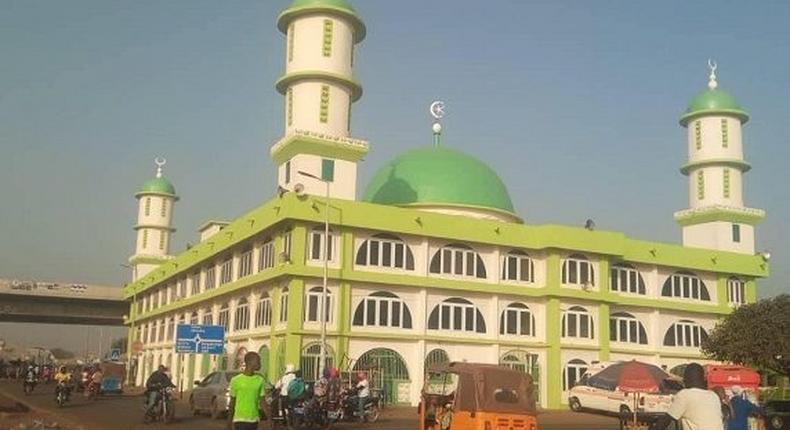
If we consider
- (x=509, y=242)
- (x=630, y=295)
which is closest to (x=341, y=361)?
(x=509, y=242)

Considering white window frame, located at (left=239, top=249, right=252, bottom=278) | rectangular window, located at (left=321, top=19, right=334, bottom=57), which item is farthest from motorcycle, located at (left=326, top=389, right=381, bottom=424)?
rectangular window, located at (left=321, top=19, right=334, bottom=57)

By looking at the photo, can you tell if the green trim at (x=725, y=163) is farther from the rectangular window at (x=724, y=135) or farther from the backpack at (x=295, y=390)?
the backpack at (x=295, y=390)

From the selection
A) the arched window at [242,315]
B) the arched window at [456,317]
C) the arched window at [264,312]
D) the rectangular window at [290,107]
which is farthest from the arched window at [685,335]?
the rectangular window at [290,107]

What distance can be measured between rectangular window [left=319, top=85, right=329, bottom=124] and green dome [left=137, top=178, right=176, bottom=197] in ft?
116

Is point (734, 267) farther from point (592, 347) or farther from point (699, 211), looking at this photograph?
point (592, 347)

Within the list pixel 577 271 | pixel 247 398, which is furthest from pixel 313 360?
pixel 247 398

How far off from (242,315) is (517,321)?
13.0m

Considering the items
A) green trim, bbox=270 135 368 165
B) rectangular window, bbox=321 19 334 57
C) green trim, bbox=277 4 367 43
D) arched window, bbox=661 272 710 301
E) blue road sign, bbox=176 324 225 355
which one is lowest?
blue road sign, bbox=176 324 225 355

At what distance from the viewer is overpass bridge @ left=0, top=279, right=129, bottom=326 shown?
6731 cm

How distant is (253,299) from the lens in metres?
36.8

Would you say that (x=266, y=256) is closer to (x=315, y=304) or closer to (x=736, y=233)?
(x=315, y=304)

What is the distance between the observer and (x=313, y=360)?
32406 millimetres

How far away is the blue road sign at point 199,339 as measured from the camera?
90.3 ft

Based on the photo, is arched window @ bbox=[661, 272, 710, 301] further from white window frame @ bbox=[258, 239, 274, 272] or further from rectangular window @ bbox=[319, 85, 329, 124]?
white window frame @ bbox=[258, 239, 274, 272]
